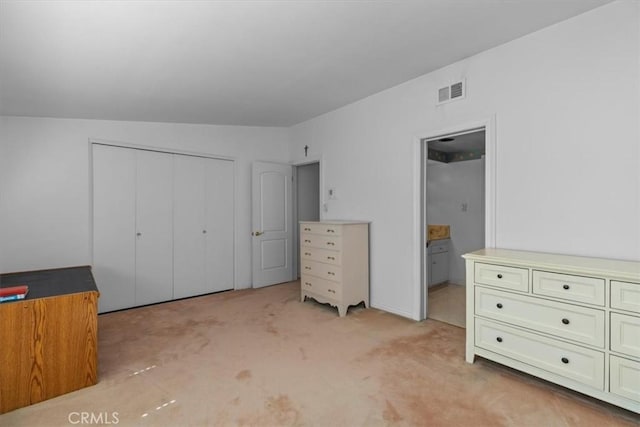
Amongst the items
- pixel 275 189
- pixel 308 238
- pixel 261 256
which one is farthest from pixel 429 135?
pixel 261 256

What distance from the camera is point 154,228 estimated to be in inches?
154

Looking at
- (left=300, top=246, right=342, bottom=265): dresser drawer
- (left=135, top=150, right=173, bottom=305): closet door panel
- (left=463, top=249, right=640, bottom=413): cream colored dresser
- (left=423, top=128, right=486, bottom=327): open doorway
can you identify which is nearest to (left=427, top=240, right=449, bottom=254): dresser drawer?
(left=423, top=128, right=486, bottom=327): open doorway

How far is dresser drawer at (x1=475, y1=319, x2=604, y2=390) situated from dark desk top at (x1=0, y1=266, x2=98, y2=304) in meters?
2.85

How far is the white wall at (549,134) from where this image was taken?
2.01 meters

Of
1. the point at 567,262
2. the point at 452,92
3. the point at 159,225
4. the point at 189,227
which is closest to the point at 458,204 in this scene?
the point at 452,92

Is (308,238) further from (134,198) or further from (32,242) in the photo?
(32,242)

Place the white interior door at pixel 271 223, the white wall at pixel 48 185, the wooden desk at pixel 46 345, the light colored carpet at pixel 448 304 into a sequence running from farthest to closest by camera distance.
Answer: the white interior door at pixel 271 223, the light colored carpet at pixel 448 304, the white wall at pixel 48 185, the wooden desk at pixel 46 345

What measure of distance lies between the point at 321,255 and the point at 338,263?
11.9 inches

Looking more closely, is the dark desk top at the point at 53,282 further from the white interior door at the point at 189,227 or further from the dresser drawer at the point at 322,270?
the dresser drawer at the point at 322,270

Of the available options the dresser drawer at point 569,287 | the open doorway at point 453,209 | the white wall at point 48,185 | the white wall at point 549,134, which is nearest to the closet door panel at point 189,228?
the white wall at point 48,185

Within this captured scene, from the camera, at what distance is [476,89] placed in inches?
107

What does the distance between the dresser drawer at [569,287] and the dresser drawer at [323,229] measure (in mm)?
1866

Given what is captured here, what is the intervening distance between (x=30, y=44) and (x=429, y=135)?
126 inches

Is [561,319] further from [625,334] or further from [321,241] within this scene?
[321,241]
